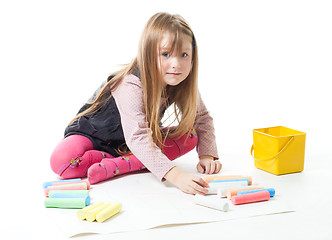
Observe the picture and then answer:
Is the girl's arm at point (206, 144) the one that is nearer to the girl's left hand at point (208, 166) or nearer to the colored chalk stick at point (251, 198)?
the girl's left hand at point (208, 166)

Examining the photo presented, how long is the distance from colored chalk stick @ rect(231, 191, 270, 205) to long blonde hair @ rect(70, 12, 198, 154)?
0.38 meters

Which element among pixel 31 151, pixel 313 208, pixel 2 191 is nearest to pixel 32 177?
pixel 2 191

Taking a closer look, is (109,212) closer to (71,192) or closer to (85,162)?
(71,192)

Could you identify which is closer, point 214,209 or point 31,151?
point 214,209

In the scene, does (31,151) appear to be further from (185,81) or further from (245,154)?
(245,154)

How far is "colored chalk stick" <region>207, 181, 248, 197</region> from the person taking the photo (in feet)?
5.00

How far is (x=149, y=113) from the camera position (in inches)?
67.6

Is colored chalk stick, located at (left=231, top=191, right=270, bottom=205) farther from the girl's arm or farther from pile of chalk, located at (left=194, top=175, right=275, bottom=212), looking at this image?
the girl's arm

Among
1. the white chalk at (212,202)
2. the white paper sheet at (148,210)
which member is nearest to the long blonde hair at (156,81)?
the white paper sheet at (148,210)

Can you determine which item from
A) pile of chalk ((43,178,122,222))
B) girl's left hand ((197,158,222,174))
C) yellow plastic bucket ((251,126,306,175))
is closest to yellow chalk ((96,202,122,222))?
pile of chalk ((43,178,122,222))

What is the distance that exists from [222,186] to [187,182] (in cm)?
12

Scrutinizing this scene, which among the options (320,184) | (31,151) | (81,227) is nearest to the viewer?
(81,227)

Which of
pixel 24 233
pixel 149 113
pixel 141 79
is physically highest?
pixel 141 79

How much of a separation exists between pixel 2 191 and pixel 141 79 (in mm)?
613
